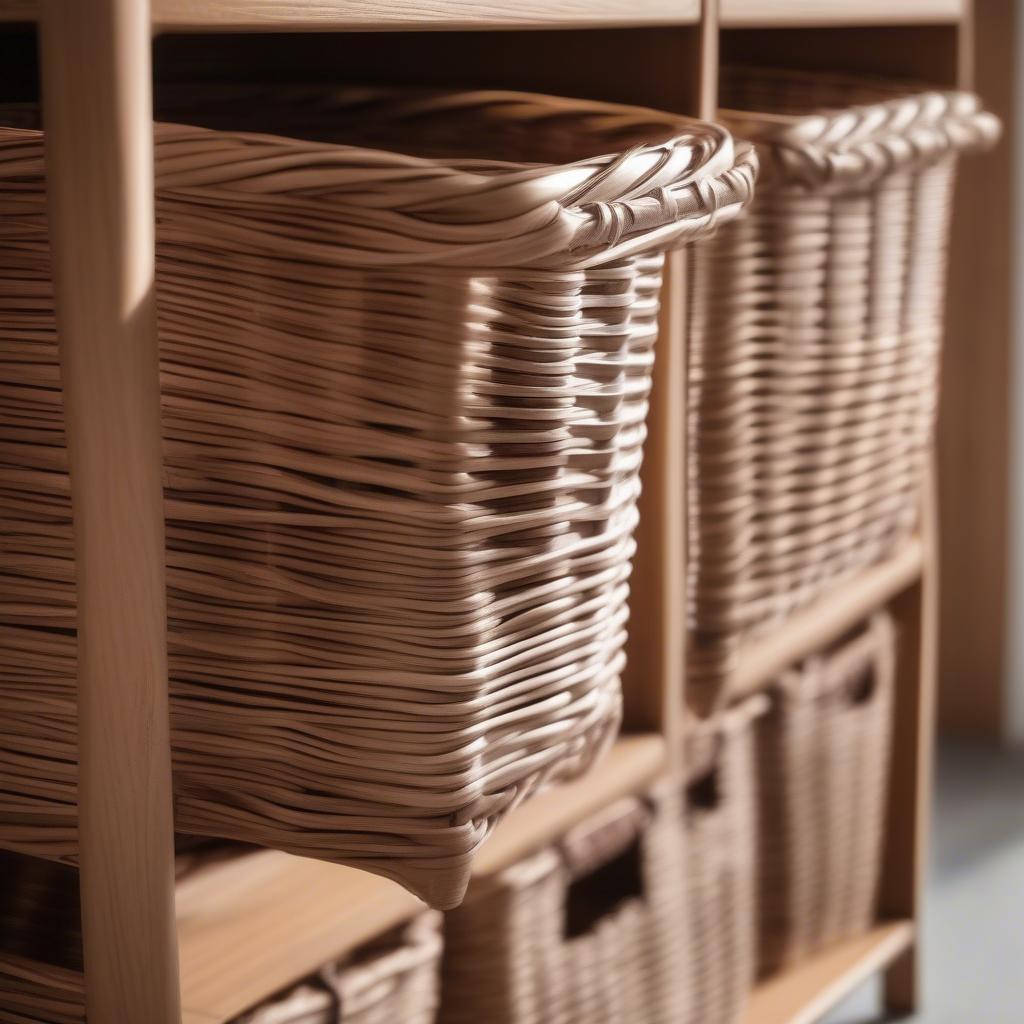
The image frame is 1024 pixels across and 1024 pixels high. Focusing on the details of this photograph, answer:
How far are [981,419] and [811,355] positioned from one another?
96 centimetres

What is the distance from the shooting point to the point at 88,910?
1.75ft

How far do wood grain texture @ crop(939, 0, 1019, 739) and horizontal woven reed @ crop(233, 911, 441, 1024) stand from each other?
122 centimetres

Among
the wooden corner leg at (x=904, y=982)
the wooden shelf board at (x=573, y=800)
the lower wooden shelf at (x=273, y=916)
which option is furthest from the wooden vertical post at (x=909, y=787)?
the lower wooden shelf at (x=273, y=916)

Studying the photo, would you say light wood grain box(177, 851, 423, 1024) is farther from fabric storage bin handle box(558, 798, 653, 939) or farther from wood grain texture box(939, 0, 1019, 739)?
wood grain texture box(939, 0, 1019, 739)

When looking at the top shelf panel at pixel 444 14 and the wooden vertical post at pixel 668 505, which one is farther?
the wooden vertical post at pixel 668 505

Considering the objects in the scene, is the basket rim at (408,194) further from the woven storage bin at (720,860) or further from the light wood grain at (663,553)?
the woven storage bin at (720,860)

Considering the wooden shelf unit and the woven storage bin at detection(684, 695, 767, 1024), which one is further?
the woven storage bin at detection(684, 695, 767, 1024)

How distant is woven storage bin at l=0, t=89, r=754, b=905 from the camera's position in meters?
0.55

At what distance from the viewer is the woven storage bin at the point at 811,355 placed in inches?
34.4

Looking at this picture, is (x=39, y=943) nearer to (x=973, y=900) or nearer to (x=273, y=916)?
(x=273, y=916)

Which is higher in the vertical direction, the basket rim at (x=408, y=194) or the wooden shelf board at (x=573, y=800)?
the basket rim at (x=408, y=194)

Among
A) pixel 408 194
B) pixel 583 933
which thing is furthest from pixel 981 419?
pixel 408 194

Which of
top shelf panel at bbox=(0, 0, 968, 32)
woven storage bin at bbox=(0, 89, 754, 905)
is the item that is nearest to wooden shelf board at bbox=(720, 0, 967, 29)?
top shelf panel at bbox=(0, 0, 968, 32)

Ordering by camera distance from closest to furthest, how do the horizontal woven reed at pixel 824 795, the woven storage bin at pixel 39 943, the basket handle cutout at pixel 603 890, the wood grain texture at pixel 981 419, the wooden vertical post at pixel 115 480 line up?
1. the wooden vertical post at pixel 115 480
2. the woven storage bin at pixel 39 943
3. the basket handle cutout at pixel 603 890
4. the horizontal woven reed at pixel 824 795
5. the wood grain texture at pixel 981 419
